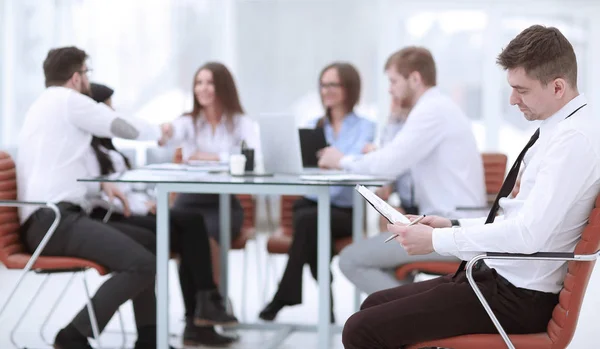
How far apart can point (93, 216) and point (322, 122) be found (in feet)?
4.41

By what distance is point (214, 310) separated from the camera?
387cm

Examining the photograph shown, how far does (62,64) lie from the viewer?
3.59m

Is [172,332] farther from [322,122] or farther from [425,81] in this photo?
[425,81]

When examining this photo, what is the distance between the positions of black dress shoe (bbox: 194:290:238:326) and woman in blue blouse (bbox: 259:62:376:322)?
0.24 meters

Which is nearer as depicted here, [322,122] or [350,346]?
[350,346]

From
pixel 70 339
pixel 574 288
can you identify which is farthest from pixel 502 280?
pixel 70 339

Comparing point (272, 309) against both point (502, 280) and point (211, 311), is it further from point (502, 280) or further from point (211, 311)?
point (502, 280)

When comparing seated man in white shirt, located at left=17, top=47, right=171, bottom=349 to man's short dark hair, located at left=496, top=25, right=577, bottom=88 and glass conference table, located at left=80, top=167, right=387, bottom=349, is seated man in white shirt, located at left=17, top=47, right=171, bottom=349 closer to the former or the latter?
glass conference table, located at left=80, top=167, right=387, bottom=349

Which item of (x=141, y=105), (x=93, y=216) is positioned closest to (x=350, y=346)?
(x=93, y=216)

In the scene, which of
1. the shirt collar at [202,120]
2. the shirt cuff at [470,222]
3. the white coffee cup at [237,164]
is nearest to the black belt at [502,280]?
the shirt cuff at [470,222]

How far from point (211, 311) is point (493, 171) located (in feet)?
4.73

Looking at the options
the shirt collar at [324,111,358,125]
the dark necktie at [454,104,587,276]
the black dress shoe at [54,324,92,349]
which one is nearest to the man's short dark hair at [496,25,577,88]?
the dark necktie at [454,104,587,276]

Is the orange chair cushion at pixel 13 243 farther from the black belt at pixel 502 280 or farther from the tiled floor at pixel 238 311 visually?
the black belt at pixel 502 280

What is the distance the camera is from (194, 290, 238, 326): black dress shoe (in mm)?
3846
